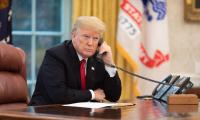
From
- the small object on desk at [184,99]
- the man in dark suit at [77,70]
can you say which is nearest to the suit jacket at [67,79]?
the man in dark suit at [77,70]

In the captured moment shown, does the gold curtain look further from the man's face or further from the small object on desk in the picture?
the small object on desk

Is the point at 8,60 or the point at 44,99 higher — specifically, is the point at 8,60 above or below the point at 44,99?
above

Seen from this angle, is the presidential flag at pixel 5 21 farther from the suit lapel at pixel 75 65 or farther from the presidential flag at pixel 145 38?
the presidential flag at pixel 145 38

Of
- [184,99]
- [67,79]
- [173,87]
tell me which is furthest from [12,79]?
[184,99]

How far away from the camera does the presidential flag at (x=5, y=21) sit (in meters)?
3.55

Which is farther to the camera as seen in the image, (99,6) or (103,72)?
(99,6)

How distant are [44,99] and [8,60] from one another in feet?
1.22

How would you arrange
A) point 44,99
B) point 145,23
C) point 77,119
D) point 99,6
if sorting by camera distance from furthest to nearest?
point 145,23, point 99,6, point 44,99, point 77,119

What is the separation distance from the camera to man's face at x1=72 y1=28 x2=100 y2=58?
2811mm

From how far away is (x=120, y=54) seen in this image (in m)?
4.05

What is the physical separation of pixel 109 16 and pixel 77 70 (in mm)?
1281

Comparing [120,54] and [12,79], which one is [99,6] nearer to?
[120,54]

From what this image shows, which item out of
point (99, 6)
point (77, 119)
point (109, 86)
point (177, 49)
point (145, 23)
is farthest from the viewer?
point (177, 49)

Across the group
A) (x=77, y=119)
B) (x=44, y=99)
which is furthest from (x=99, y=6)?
(x=77, y=119)
